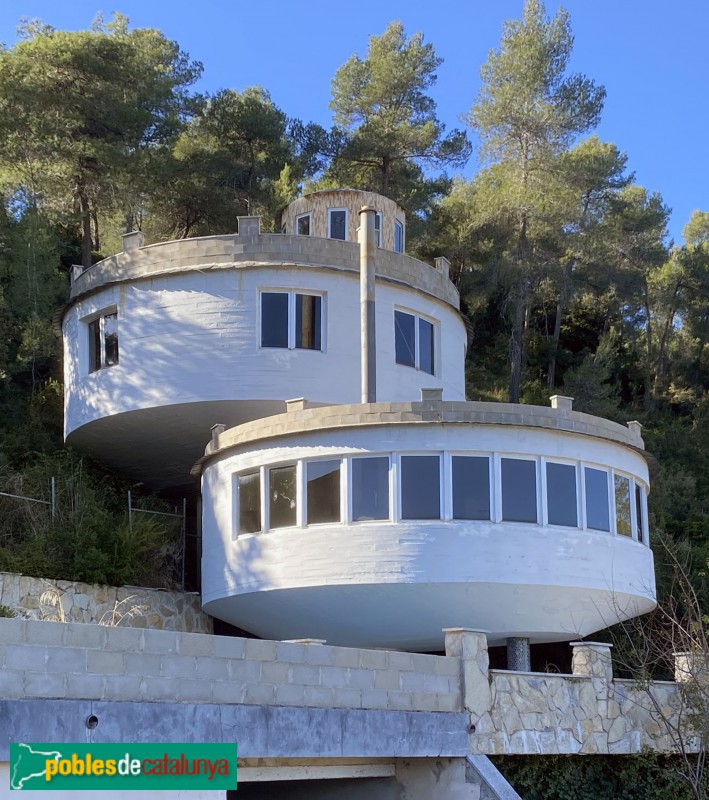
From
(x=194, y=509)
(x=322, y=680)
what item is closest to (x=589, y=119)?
(x=194, y=509)

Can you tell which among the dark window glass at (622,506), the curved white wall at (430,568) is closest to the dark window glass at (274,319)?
the curved white wall at (430,568)

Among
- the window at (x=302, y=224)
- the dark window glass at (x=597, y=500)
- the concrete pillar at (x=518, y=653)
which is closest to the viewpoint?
the dark window glass at (x=597, y=500)

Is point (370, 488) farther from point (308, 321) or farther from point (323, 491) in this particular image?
point (308, 321)

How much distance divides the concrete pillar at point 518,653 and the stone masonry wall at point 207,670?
15.1 feet

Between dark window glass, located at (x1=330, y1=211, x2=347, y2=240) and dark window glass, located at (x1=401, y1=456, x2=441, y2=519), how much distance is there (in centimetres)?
962

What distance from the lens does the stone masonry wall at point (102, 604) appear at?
20297mm

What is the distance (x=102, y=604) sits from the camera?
2138 cm

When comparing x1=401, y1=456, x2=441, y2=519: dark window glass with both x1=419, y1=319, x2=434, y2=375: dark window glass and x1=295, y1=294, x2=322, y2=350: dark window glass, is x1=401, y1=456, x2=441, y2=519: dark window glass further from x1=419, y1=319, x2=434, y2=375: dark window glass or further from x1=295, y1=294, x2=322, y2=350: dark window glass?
x1=419, y1=319, x2=434, y2=375: dark window glass

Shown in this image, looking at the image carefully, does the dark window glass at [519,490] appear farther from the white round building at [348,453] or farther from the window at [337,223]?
the window at [337,223]

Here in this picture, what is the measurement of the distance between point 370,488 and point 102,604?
20.5 feet

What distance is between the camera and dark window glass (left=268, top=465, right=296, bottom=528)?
19.0 meters

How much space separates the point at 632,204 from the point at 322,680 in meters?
40.2

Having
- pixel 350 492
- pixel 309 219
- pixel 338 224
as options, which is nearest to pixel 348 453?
pixel 350 492

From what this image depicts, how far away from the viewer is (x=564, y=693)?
16.5m
